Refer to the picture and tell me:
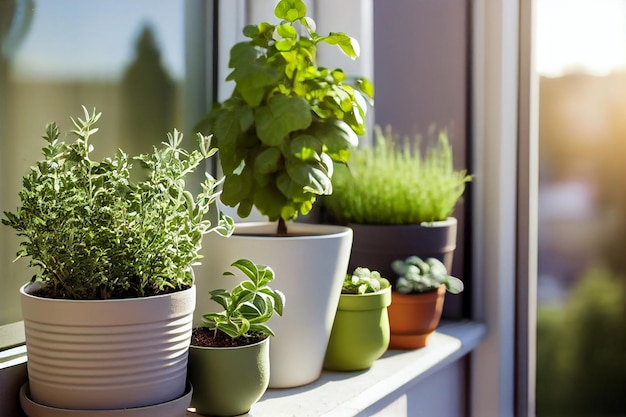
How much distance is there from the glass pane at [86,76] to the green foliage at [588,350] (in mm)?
1313

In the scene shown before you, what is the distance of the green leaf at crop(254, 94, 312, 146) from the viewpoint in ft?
2.98

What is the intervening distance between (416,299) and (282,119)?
46cm

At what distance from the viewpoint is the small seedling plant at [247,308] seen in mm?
816

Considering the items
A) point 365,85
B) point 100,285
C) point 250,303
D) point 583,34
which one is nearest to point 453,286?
point 365,85

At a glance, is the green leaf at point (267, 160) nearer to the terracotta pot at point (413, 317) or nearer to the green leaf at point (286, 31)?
the green leaf at point (286, 31)

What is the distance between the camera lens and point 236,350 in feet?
2.57

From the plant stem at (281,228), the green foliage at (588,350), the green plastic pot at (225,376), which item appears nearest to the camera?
the green plastic pot at (225,376)

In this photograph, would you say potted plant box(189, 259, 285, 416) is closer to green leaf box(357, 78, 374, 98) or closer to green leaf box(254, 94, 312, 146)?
green leaf box(254, 94, 312, 146)

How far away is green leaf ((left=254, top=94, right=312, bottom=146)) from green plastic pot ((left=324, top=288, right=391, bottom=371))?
29 centimetres

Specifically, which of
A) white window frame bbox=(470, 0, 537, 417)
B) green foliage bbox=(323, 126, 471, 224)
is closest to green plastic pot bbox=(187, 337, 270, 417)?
green foliage bbox=(323, 126, 471, 224)

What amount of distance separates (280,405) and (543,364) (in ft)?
4.04

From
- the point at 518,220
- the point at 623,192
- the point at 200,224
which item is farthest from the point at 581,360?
the point at 200,224

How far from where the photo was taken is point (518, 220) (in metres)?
1.58

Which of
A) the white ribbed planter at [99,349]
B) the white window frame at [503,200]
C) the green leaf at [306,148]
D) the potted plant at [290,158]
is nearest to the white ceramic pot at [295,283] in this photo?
the potted plant at [290,158]
